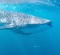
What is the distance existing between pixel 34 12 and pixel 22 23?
14625mm

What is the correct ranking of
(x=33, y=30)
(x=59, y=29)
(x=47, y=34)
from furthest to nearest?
(x=59, y=29) → (x=47, y=34) → (x=33, y=30)

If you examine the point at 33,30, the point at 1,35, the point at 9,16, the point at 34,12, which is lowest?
the point at 33,30

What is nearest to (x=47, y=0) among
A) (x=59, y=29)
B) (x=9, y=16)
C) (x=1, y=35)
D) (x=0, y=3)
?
(x=0, y=3)

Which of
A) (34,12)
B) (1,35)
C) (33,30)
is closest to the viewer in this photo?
(33,30)

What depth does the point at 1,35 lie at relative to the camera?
26484 mm

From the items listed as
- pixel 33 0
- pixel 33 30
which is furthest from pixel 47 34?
pixel 33 30

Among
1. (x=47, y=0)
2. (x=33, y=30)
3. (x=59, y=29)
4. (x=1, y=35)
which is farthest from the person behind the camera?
(x=59, y=29)

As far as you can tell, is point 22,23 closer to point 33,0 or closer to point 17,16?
point 17,16

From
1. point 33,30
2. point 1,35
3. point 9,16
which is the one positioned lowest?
point 33,30

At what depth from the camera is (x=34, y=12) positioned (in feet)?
76.1

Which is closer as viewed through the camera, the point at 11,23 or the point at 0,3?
the point at 11,23

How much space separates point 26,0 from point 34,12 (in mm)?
6317

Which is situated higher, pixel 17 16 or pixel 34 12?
pixel 34 12

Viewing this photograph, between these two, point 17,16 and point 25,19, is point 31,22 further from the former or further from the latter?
point 17,16
